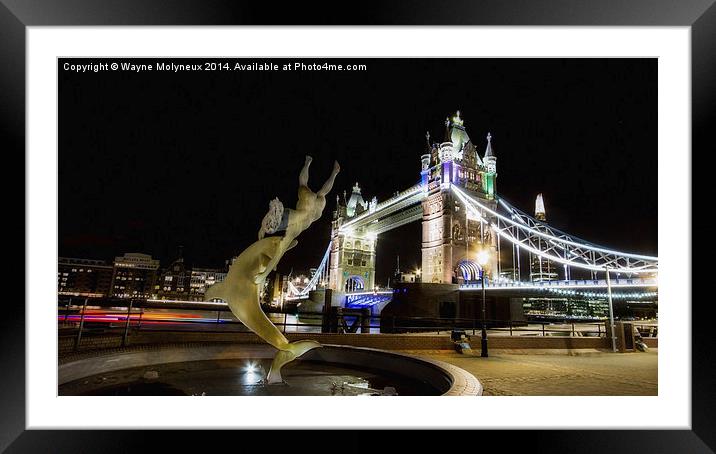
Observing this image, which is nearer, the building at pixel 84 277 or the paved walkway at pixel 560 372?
the paved walkway at pixel 560 372

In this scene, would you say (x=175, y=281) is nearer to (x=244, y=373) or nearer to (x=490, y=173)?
(x=490, y=173)

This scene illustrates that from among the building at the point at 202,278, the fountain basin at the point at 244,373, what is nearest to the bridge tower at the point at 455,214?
the fountain basin at the point at 244,373

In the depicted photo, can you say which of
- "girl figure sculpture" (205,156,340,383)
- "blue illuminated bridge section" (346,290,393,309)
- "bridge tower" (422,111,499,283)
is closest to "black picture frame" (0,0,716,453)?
"girl figure sculpture" (205,156,340,383)

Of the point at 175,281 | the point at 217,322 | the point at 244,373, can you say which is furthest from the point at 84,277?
the point at 244,373

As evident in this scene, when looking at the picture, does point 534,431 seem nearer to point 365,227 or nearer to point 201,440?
point 201,440

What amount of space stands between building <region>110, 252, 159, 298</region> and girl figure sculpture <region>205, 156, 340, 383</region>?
46.4m

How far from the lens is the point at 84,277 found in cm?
4000

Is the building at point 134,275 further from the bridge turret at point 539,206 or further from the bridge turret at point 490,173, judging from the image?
the bridge turret at point 539,206

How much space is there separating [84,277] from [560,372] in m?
44.1

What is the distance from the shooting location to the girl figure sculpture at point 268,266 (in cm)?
352

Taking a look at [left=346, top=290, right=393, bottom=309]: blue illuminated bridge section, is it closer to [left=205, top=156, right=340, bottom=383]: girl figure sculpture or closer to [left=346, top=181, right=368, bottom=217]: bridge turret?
[left=346, top=181, right=368, bottom=217]: bridge turret

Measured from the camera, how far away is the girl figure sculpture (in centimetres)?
352
